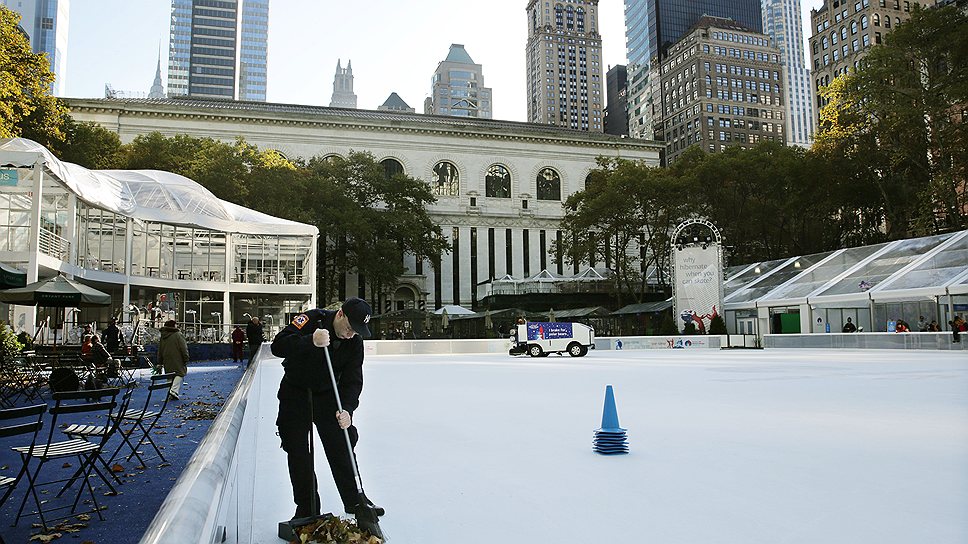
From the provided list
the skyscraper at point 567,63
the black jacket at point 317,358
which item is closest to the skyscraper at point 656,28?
the skyscraper at point 567,63

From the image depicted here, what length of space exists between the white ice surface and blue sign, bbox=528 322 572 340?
727 inches

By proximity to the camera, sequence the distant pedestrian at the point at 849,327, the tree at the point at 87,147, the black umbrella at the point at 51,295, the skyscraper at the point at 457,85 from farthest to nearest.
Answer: the skyscraper at the point at 457,85
the tree at the point at 87,147
the distant pedestrian at the point at 849,327
the black umbrella at the point at 51,295

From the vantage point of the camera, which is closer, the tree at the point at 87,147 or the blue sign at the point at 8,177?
the blue sign at the point at 8,177

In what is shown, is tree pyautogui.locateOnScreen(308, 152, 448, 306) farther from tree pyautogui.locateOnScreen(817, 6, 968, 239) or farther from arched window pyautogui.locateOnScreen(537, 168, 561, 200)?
tree pyautogui.locateOnScreen(817, 6, 968, 239)

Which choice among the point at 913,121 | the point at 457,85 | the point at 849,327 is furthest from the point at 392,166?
the point at 457,85

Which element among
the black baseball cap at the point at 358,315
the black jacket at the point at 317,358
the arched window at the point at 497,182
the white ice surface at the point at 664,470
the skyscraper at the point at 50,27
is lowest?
the white ice surface at the point at 664,470

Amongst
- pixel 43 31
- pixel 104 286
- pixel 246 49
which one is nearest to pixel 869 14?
pixel 104 286

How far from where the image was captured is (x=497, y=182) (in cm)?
7575

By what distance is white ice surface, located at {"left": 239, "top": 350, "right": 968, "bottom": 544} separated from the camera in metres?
4.43

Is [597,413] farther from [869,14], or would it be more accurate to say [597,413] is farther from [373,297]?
[869,14]

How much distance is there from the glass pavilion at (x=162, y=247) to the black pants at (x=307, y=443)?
76.3ft

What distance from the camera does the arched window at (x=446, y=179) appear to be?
2899 inches

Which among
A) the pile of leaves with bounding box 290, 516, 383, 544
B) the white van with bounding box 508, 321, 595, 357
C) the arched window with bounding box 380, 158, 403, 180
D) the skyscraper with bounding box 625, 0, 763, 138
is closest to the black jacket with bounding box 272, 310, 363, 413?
the pile of leaves with bounding box 290, 516, 383, 544

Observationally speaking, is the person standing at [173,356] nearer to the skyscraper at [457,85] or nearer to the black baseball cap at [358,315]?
the black baseball cap at [358,315]
